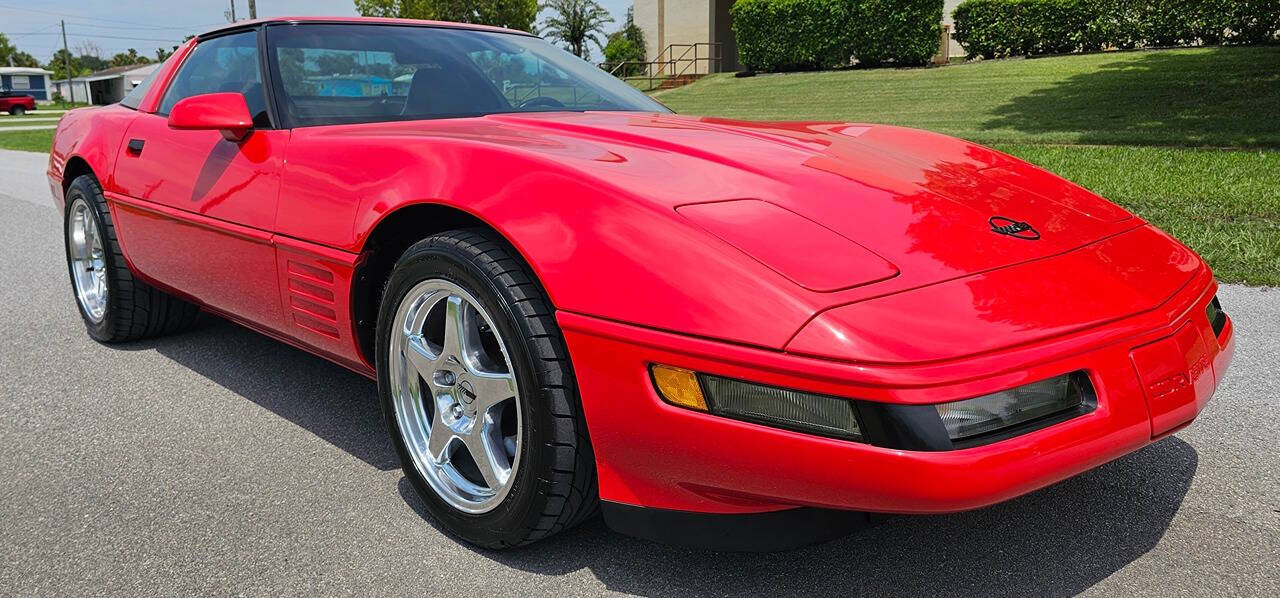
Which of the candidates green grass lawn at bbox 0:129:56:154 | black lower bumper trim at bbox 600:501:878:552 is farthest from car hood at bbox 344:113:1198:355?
green grass lawn at bbox 0:129:56:154

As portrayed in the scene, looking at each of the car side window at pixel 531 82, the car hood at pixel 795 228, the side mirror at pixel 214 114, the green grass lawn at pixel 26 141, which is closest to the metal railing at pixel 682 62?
the green grass lawn at pixel 26 141

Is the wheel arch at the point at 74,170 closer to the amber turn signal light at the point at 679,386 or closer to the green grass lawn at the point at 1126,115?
the amber turn signal light at the point at 679,386

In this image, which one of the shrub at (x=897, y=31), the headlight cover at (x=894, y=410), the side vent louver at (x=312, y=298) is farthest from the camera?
the shrub at (x=897, y=31)

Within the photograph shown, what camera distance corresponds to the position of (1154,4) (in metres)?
19.8

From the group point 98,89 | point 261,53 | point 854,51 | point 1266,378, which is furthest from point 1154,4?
point 98,89

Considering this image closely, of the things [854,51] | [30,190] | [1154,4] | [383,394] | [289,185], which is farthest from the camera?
[854,51]

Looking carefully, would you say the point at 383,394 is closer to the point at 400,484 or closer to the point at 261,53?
the point at 400,484

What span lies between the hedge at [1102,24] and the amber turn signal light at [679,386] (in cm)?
1943

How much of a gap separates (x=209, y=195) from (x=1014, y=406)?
241 centimetres

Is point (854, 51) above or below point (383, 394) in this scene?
above

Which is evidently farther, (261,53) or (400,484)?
(261,53)

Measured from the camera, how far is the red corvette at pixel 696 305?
5.48 feet

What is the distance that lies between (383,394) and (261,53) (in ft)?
4.32

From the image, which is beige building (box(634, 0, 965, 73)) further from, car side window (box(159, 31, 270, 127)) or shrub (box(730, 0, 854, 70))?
car side window (box(159, 31, 270, 127))
